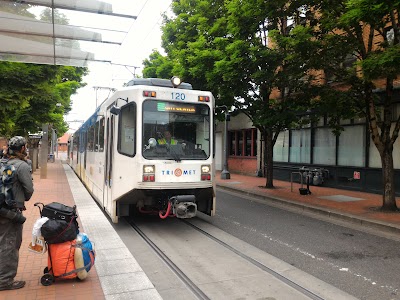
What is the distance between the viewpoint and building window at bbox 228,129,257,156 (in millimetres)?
23031

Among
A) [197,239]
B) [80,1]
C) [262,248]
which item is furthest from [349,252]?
[80,1]

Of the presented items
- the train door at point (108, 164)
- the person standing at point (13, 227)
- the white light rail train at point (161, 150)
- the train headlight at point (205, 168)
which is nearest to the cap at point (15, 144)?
the person standing at point (13, 227)

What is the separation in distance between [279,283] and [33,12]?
5.97 metres

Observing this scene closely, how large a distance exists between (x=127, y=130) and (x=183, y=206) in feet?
6.52

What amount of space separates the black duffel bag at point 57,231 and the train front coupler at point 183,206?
259cm

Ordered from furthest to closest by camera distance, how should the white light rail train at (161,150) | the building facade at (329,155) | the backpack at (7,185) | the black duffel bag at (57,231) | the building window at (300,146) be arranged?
1. the building window at (300,146)
2. the building facade at (329,155)
3. the white light rail train at (161,150)
4. the black duffel bag at (57,231)
5. the backpack at (7,185)

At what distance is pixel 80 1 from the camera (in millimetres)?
5629

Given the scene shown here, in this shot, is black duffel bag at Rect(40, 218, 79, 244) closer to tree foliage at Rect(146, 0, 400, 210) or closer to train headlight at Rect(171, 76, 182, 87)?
train headlight at Rect(171, 76, 182, 87)

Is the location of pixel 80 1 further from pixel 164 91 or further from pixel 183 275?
pixel 183 275

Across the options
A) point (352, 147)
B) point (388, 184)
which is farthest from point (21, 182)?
point (352, 147)

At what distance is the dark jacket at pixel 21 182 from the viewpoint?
13.8 ft

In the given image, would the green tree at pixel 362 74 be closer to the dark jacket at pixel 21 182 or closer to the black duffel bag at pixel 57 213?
the black duffel bag at pixel 57 213

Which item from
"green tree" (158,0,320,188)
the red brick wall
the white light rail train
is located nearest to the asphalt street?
the white light rail train

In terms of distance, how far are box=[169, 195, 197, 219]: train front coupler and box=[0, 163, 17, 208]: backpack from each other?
3276 mm
